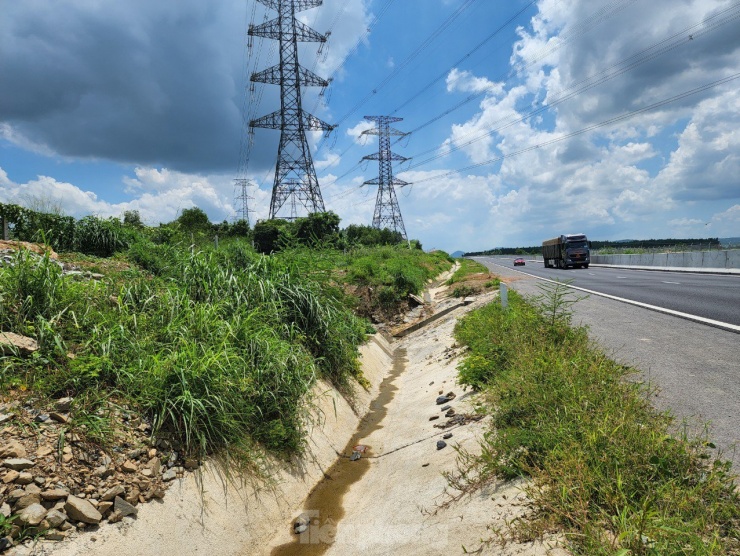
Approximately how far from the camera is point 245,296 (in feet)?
25.5

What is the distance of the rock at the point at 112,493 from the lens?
4.02 meters

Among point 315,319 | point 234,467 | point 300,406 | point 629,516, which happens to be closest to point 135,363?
point 234,467

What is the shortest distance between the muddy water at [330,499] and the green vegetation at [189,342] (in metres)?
0.67

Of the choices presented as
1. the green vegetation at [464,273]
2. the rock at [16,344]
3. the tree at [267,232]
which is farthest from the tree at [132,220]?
the tree at [267,232]

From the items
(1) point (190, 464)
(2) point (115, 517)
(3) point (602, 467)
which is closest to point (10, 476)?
(2) point (115, 517)

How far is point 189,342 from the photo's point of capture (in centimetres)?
587

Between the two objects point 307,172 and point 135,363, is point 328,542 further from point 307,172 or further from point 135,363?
point 307,172

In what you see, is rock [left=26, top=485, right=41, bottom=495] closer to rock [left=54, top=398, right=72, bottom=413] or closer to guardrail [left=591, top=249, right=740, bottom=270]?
rock [left=54, top=398, right=72, bottom=413]

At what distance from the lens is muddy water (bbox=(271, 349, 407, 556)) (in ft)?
15.9

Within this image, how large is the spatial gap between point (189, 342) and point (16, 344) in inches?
69.5

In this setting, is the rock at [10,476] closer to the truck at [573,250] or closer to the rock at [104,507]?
the rock at [104,507]

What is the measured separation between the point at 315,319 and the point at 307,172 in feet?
113

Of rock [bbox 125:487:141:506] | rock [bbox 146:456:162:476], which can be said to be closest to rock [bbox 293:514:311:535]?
rock [bbox 146:456:162:476]

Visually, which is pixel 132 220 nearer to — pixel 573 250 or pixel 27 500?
pixel 27 500
